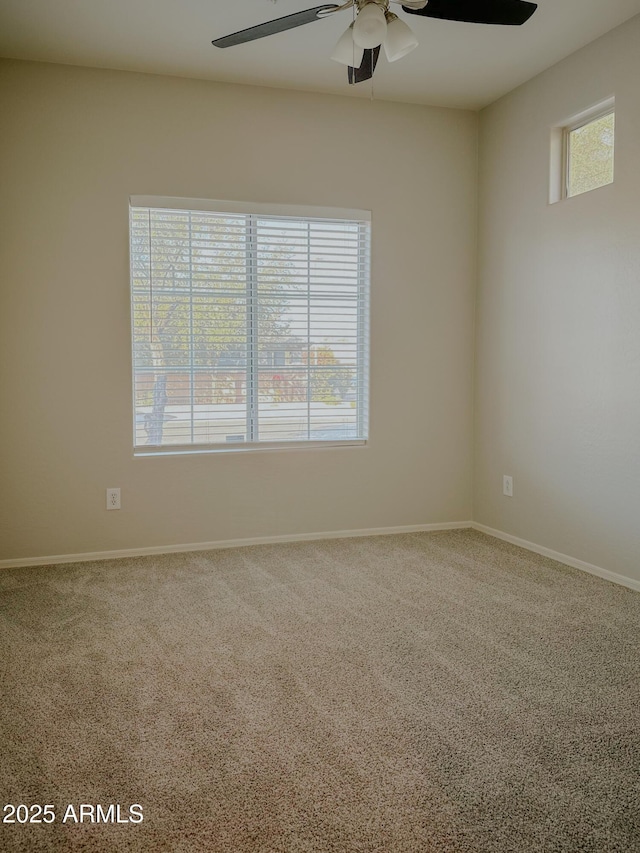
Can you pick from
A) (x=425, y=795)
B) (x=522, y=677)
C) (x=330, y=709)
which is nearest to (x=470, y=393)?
(x=522, y=677)

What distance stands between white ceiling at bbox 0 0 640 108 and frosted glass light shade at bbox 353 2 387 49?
2.69 ft

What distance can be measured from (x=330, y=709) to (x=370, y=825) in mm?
525

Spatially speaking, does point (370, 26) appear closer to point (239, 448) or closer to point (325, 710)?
point (325, 710)

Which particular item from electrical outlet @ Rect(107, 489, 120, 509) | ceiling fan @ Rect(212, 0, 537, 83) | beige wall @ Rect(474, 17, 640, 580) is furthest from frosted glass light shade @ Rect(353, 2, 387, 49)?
electrical outlet @ Rect(107, 489, 120, 509)

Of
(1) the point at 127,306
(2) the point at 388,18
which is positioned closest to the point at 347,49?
(2) the point at 388,18

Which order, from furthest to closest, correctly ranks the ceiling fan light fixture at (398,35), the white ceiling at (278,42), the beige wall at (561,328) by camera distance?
1. the beige wall at (561,328)
2. the white ceiling at (278,42)
3. the ceiling fan light fixture at (398,35)

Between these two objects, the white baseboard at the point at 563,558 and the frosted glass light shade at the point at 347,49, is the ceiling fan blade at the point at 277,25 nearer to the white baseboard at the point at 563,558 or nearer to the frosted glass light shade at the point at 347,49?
the frosted glass light shade at the point at 347,49

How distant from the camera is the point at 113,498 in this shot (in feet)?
11.9

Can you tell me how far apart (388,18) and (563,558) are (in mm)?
2805

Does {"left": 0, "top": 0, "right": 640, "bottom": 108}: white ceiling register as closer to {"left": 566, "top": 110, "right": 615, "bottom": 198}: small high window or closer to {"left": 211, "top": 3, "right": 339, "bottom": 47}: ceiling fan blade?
{"left": 566, "top": 110, "right": 615, "bottom": 198}: small high window

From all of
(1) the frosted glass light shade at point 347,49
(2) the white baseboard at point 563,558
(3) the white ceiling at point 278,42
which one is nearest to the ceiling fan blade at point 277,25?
(1) the frosted glass light shade at point 347,49

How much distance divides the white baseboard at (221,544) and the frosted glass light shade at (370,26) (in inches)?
108

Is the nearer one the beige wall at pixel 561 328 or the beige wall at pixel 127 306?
the beige wall at pixel 561 328

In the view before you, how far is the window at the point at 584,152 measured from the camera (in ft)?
10.6
